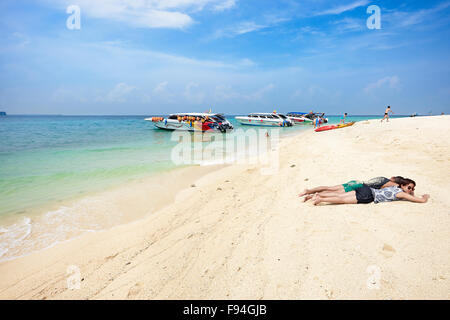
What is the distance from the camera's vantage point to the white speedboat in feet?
123

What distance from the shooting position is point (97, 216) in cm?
581

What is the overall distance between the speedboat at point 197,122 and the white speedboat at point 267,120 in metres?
10.6

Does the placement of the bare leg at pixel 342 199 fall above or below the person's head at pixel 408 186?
below

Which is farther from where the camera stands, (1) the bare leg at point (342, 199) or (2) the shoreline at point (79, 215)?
(2) the shoreline at point (79, 215)

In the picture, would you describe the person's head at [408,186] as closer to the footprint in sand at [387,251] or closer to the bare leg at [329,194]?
the bare leg at [329,194]

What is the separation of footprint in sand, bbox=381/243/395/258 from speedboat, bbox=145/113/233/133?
26.8 meters

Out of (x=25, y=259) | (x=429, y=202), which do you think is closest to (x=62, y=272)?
(x=25, y=259)

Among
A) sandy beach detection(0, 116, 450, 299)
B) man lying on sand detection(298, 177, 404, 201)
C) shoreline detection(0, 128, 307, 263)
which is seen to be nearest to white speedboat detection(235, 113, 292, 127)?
shoreline detection(0, 128, 307, 263)

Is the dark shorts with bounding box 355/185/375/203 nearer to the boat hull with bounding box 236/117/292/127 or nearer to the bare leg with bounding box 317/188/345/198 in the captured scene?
the bare leg with bounding box 317/188/345/198

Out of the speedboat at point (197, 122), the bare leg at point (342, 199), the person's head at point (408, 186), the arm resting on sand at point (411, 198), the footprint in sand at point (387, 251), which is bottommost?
the footprint in sand at point (387, 251)

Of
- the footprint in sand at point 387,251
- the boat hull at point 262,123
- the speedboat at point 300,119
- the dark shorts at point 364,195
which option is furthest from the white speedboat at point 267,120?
the footprint in sand at point 387,251

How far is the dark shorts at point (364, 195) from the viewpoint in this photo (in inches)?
165

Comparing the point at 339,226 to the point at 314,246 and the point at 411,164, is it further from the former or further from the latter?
the point at 411,164

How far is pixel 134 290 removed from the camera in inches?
112
